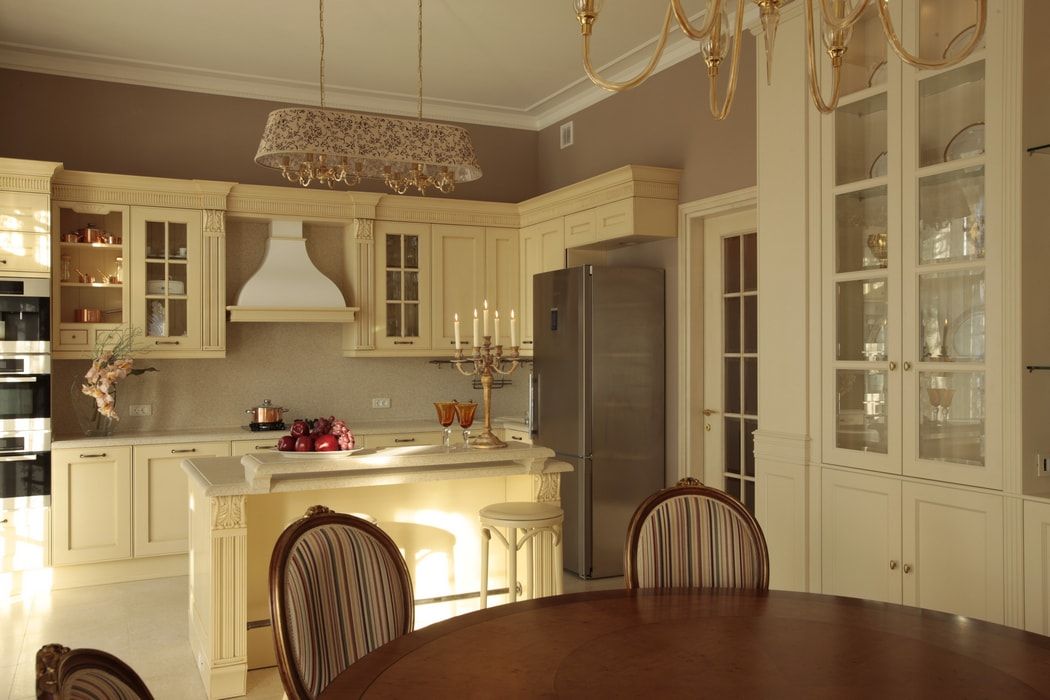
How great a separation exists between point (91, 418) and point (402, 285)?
83.0 inches

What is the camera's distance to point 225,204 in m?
5.45

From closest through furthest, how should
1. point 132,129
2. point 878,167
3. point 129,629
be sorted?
1. point 878,167
2. point 129,629
3. point 132,129

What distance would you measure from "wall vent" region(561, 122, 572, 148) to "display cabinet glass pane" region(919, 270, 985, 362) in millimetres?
3625

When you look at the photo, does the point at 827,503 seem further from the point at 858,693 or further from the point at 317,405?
the point at 317,405

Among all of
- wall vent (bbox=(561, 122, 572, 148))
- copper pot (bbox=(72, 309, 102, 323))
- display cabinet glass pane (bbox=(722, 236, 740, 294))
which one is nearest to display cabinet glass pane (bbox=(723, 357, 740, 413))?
display cabinet glass pane (bbox=(722, 236, 740, 294))

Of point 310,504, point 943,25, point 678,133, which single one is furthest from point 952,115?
point 310,504

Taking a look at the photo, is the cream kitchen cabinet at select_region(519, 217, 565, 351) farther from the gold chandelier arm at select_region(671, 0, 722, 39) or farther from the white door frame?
the gold chandelier arm at select_region(671, 0, 722, 39)

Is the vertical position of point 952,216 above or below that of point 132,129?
below

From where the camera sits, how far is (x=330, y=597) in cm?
202

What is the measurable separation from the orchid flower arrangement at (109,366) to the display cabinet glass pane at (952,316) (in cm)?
423

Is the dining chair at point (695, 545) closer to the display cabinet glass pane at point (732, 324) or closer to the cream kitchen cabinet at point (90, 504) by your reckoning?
the display cabinet glass pane at point (732, 324)

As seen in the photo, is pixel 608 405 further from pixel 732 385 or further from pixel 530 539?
pixel 530 539

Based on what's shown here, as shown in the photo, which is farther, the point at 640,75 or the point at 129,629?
the point at 129,629

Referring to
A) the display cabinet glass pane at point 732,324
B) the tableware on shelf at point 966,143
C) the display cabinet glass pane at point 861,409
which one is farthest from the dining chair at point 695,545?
the display cabinet glass pane at point 732,324
